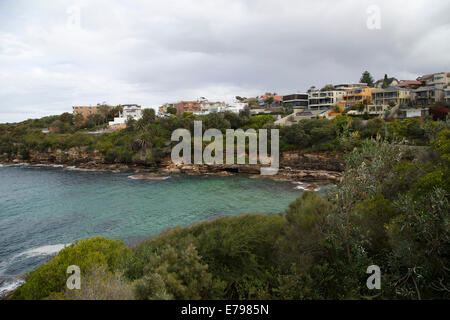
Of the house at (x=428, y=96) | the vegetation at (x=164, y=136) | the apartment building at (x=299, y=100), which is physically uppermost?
the apartment building at (x=299, y=100)

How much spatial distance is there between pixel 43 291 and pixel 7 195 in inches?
1208

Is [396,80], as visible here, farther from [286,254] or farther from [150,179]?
[286,254]

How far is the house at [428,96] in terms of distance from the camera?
47.8 meters

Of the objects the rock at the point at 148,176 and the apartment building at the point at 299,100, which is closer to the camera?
the rock at the point at 148,176

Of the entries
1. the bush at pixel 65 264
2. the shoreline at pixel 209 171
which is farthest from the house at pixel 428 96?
the bush at pixel 65 264

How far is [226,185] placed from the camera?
111 feet

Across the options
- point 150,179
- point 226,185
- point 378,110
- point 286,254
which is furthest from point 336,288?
point 378,110

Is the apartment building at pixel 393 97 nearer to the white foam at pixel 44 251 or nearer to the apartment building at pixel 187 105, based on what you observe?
the white foam at pixel 44 251

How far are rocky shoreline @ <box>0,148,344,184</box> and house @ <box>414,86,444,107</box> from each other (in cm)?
2658

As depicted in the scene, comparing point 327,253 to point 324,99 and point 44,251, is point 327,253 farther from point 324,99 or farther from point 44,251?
point 324,99

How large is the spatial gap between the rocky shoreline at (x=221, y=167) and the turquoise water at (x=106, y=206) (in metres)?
3.32

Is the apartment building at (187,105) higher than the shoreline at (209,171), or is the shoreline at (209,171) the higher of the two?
the apartment building at (187,105)

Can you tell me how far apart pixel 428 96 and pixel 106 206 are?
58.4 m

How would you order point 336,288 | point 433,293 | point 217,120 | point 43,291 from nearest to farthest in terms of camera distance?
1. point 433,293
2. point 336,288
3. point 43,291
4. point 217,120
